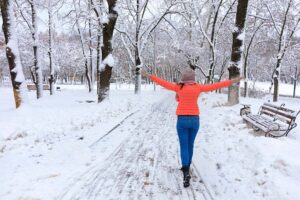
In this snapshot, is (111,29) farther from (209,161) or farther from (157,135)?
(209,161)

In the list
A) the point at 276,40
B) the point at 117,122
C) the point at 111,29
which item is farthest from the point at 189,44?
the point at 117,122

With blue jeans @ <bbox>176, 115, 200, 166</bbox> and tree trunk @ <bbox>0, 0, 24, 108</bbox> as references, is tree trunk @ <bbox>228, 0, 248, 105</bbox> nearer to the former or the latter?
blue jeans @ <bbox>176, 115, 200, 166</bbox>

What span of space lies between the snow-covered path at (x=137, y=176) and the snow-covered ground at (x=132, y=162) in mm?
16

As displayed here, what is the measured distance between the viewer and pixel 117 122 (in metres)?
12.1

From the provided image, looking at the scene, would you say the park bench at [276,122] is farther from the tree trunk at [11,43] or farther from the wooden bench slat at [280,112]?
the tree trunk at [11,43]

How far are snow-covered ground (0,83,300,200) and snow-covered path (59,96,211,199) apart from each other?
2 cm

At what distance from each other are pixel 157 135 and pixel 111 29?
716 centimetres

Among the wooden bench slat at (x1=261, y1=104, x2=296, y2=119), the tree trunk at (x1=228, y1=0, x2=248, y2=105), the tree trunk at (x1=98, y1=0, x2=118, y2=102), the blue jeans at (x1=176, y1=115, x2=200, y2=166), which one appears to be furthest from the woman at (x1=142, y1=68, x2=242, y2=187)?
the tree trunk at (x1=98, y1=0, x2=118, y2=102)

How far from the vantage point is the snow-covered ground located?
525cm

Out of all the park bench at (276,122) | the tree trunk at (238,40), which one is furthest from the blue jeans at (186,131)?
the tree trunk at (238,40)

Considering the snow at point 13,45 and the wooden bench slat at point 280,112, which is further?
the snow at point 13,45

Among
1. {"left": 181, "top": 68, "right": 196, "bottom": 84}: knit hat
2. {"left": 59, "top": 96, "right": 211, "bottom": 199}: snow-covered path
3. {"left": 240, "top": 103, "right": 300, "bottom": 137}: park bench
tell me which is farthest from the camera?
{"left": 240, "top": 103, "right": 300, "bottom": 137}: park bench

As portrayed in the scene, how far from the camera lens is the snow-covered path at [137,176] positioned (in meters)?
5.22

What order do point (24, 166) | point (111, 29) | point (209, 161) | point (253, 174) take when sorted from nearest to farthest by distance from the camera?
point (253, 174) → point (24, 166) → point (209, 161) → point (111, 29)
